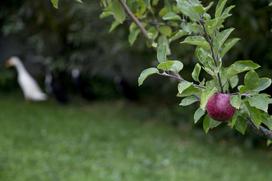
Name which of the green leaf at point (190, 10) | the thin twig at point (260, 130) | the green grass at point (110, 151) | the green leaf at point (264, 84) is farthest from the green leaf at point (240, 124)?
the green grass at point (110, 151)

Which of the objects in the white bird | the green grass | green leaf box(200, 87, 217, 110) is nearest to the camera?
green leaf box(200, 87, 217, 110)

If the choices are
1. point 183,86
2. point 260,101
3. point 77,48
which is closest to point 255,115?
point 260,101

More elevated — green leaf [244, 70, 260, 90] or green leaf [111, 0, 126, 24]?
green leaf [111, 0, 126, 24]

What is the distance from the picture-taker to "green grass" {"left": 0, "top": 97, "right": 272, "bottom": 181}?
423cm

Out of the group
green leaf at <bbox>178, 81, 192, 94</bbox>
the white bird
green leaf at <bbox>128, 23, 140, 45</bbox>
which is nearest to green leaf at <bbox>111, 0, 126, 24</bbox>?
green leaf at <bbox>128, 23, 140, 45</bbox>

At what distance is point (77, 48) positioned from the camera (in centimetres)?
739

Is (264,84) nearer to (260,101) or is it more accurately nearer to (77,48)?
(260,101)

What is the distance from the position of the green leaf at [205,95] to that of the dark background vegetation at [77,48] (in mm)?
4195

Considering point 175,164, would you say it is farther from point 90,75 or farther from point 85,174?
point 90,75

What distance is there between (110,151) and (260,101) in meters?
3.92

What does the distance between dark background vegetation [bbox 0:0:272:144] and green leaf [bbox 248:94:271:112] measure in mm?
4173

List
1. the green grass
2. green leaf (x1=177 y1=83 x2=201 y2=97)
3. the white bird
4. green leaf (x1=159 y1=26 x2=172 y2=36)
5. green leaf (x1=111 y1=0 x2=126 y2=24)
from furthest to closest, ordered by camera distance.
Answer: the white bird → the green grass → green leaf (x1=159 y1=26 x2=172 y2=36) → green leaf (x1=111 y1=0 x2=126 y2=24) → green leaf (x1=177 y1=83 x2=201 y2=97)

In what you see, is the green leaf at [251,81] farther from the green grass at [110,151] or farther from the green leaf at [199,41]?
the green grass at [110,151]

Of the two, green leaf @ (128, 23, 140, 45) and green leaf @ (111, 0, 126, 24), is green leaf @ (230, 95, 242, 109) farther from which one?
green leaf @ (128, 23, 140, 45)
